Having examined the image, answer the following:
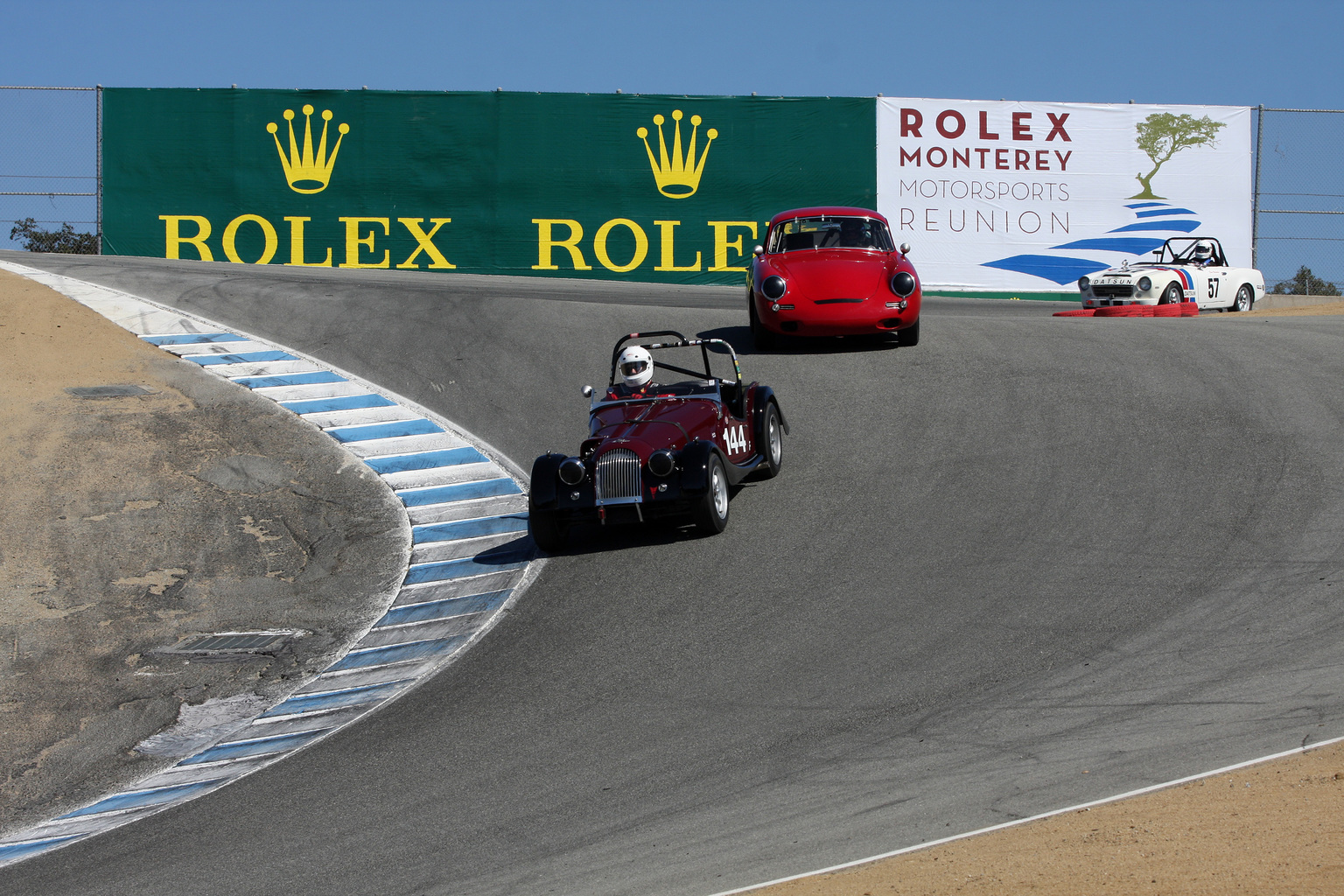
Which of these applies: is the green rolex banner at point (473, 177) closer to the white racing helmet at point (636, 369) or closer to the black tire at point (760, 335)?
the black tire at point (760, 335)

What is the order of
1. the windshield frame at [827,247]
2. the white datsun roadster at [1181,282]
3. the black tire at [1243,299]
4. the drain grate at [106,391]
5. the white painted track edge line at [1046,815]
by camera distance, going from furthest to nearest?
1. the black tire at [1243,299]
2. the white datsun roadster at [1181,282]
3. the windshield frame at [827,247]
4. the drain grate at [106,391]
5. the white painted track edge line at [1046,815]

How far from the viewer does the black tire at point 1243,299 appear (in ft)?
67.6

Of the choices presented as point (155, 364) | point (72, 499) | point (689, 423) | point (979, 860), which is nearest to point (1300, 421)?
point (689, 423)

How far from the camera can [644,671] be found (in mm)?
6824

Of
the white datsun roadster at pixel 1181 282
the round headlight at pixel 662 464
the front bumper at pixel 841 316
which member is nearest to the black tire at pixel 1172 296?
the white datsun roadster at pixel 1181 282

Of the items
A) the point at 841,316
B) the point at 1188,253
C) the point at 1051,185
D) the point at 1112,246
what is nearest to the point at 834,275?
the point at 841,316

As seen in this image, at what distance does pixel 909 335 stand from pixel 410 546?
653 centimetres

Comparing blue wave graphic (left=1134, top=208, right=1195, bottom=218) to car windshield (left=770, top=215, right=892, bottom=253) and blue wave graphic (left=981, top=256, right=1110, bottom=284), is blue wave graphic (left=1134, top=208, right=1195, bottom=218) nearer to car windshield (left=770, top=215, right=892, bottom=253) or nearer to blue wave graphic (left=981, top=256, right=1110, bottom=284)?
blue wave graphic (left=981, top=256, right=1110, bottom=284)

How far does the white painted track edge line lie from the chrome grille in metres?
→ 4.55

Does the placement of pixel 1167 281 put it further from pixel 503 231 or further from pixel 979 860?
pixel 979 860

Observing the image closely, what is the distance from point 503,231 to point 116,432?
39.1ft

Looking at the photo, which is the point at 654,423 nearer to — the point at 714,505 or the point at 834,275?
the point at 714,505

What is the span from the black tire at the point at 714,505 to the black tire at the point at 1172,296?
12541 millimetres

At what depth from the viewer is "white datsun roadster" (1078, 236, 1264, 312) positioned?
1900cm
